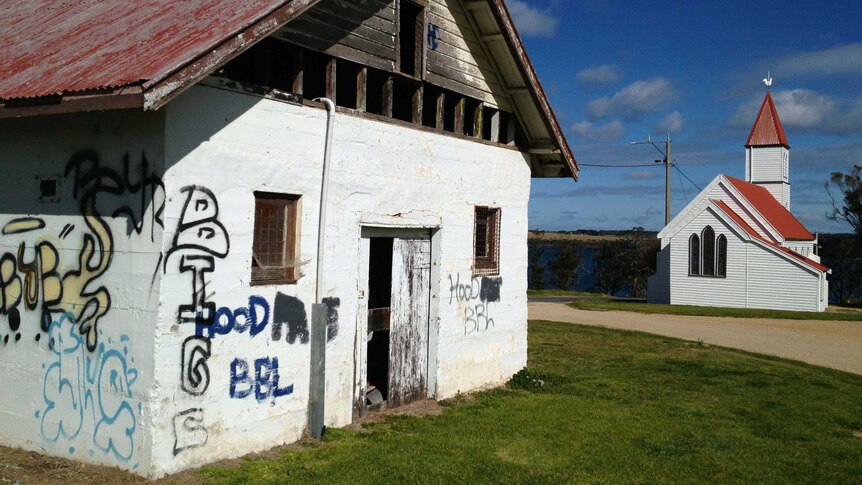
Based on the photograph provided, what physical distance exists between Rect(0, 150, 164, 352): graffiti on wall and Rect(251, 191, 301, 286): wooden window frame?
4.09 ft

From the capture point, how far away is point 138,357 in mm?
6953

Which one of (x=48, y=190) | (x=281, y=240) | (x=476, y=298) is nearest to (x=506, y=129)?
(x=476, y=298)

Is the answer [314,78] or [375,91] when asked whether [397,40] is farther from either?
[314,78]

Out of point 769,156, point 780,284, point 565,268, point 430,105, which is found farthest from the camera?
point 565,268

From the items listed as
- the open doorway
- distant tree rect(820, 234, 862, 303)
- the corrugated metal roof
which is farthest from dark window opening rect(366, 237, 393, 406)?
distant tree rect(820, 234, 862, 303)

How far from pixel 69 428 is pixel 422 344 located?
4.83m

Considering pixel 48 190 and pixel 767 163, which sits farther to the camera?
pixel 767 163

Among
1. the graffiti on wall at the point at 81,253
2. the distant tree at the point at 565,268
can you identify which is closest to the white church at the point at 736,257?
the distant tree at the point at 565,268

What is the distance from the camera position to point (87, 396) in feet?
23.7

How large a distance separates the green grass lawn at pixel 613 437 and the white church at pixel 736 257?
20409mm

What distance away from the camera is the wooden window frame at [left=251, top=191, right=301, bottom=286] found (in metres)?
8.05

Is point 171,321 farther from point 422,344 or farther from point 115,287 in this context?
point 422,344

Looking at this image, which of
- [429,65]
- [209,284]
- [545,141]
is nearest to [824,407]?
[545,141]

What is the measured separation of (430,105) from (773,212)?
33.5 metres
